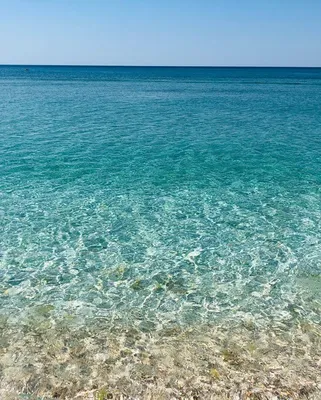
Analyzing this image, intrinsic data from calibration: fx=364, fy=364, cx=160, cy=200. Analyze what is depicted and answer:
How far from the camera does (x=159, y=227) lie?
1870cm

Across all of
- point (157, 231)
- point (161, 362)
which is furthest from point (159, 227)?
point (161, 362)

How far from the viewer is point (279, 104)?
214 ft

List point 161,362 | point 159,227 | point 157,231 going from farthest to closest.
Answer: point 159,227 → point 157,231 → point 161,362

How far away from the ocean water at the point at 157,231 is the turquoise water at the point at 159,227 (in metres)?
0.07

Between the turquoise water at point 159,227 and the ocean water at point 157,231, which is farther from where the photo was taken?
the turquoise water at point 159,227

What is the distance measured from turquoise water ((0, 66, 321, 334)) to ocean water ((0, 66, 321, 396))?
7 cm

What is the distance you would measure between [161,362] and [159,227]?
9.03 m

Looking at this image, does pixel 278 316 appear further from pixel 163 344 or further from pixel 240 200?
pixel 240 200

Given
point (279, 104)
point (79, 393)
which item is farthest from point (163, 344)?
point (279, 104)

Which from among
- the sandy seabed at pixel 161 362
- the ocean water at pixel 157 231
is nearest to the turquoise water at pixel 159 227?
the ocean water at pixel 157 231

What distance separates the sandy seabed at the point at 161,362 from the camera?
9.34 meters

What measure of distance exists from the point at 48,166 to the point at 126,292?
1733cm

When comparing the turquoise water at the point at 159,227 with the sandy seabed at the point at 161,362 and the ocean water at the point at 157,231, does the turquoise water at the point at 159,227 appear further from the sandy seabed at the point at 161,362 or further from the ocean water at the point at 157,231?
the sandy seabed at the point at 161,362

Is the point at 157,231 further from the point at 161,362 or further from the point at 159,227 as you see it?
the point at 161,362
